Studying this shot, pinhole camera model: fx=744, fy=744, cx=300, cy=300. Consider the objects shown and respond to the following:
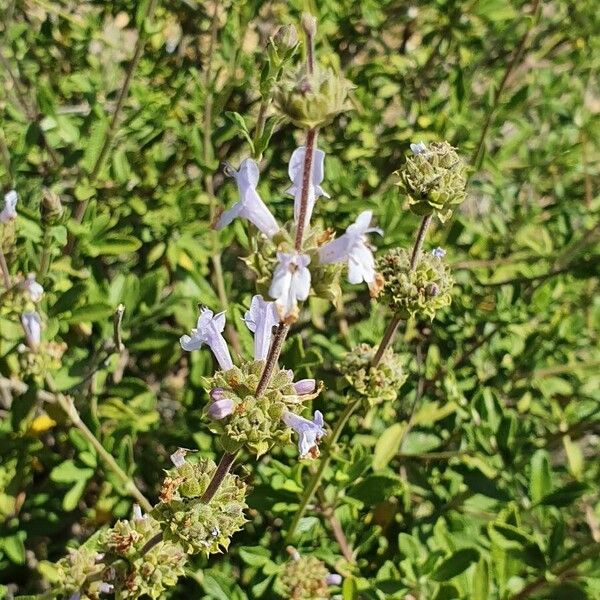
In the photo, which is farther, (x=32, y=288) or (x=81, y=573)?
(x=32, y=288)

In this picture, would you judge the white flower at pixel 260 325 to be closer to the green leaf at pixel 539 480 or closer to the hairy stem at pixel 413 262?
the hairy stem at pixel 413 262

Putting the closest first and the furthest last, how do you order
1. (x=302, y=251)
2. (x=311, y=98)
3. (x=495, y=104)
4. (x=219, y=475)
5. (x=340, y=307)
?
(x=311, y=98)
(x=302, y=251)
(x=219, y=475)
(x=340, y=307)
(x=495, y=104)

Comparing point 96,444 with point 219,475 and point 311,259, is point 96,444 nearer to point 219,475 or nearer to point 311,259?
point 219,475

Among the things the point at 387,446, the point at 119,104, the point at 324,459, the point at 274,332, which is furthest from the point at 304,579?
the point at 119,104

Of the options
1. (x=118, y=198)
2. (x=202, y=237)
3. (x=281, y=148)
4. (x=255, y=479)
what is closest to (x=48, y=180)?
(x=118, y=198)

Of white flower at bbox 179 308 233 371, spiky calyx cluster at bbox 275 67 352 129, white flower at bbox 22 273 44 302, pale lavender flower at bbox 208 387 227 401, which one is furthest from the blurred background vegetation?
spiky calyx cluster at bbox 275 67 352 129

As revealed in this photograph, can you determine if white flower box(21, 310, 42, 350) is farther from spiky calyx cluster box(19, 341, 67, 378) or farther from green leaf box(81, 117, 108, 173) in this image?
green leaf box(81, 117, 108, 173)
